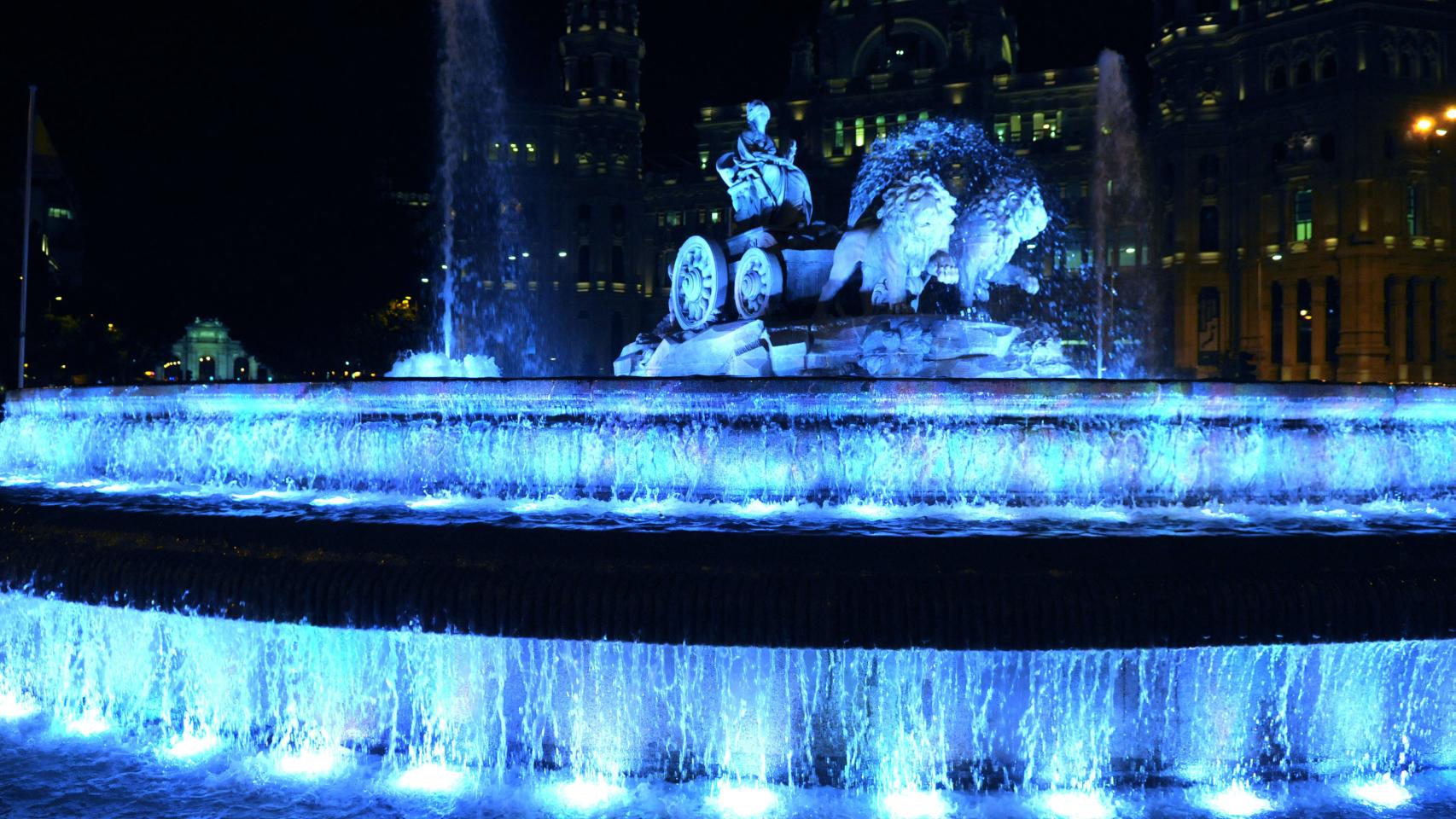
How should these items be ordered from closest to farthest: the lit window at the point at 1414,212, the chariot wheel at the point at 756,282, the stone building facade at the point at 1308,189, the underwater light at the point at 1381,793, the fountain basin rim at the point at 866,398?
the underwater light at the point at 1381,793 → the fountain basin rim at the point at 866,398 → the chariot wheel at the point at 756,282 → the stone building facade at the point at 1308,189 → the lit window at the point at 1414,212

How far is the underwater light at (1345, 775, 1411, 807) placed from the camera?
582 centimetres

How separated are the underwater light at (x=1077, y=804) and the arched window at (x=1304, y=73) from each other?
2290 inches

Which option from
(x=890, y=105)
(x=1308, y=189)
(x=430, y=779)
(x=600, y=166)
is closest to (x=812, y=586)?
(x=430, y=779)

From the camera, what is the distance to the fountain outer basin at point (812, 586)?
204 inches

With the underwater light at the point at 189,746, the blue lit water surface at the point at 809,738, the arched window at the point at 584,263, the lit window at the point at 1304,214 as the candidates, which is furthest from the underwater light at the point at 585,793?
the arched window at the point at 584,263

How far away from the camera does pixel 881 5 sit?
77000 mm

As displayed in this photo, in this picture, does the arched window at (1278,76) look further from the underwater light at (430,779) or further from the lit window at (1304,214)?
the underwater light at (430,779)

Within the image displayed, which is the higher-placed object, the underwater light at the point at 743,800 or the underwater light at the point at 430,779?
the underwater light at the point at 430,779

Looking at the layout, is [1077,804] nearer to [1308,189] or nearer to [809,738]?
[809,738]

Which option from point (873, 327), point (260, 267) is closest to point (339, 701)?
point (873, 327)

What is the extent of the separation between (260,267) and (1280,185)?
4514cm

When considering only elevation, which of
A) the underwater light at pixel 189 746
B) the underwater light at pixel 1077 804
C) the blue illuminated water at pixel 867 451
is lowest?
the underwater light at pixel 1077 804

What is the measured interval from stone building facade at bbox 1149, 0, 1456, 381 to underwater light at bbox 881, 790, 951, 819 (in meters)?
48.1

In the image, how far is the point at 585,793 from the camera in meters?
5.91
